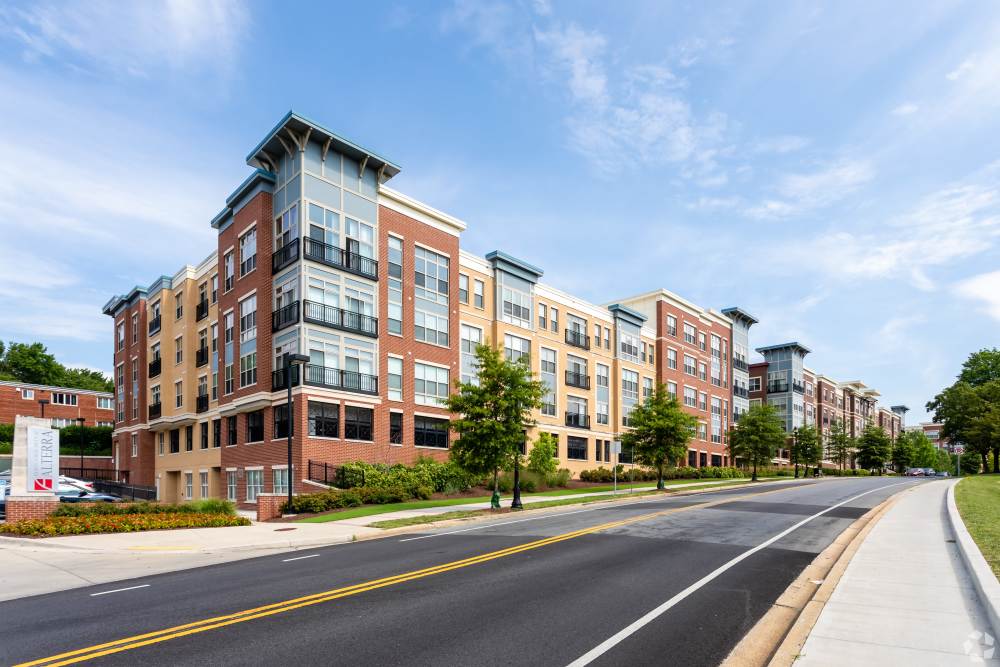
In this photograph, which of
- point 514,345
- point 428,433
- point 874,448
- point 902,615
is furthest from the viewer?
point 874,448

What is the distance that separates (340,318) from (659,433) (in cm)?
2007

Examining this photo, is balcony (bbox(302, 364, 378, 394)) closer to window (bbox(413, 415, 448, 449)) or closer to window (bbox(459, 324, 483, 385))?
window (bbox(413, 415, 448, 449))

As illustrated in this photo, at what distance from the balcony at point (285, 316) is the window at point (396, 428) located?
24.0 feet

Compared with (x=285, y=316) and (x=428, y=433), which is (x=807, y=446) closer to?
(x=428, y=433)

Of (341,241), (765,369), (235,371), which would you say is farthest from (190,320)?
(765,369)

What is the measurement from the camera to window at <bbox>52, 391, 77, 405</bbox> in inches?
3028

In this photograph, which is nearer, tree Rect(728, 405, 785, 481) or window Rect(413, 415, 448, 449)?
window Rect(413, 415, 448, 449)

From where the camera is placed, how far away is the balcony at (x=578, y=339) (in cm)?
5409

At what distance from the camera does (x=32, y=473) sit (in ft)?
71.0

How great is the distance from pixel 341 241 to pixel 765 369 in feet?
246

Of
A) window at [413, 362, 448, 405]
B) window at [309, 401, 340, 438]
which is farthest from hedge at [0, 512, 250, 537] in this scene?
window at [413, 362, 448, 405]

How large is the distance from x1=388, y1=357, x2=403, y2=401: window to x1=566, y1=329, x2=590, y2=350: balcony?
18.8 meters

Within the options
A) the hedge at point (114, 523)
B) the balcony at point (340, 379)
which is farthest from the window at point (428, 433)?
the hedge at point (114, 523)

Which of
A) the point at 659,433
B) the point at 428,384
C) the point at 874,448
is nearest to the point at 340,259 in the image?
the point at 428,384
